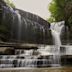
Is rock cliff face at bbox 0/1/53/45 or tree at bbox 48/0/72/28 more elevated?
tree at bbox 48/0/72/28

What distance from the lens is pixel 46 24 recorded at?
24156 millimetres

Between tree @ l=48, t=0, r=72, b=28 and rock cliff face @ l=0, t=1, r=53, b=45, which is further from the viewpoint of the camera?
tree @ l=48, t=0, r=72, b=28

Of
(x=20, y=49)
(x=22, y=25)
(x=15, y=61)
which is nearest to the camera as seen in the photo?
(x=15, y=61)

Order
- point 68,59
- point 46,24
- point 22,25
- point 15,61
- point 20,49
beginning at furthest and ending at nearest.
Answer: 1. point 46,24
2. point 22,25
3. point 20,49
4. point 68,59
5. point 15,61

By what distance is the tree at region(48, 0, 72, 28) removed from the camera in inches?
942

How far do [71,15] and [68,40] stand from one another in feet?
15.9

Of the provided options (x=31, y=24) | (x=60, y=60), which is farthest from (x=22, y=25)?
(x=60, y=60)

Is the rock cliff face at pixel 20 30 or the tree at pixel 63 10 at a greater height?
the tree at pixel 63 10

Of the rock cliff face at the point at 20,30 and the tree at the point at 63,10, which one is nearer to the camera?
the rock cliff face at the point at 20,30

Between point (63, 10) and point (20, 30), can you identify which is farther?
point (63, 10)

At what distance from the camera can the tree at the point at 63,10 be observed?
23938 mm

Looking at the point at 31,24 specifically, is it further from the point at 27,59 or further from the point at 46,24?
the point at 27,59

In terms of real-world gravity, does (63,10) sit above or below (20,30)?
above

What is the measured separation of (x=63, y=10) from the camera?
26.2 meters
